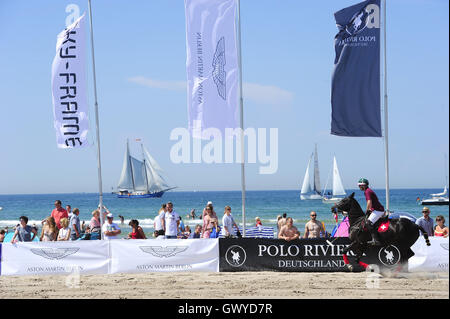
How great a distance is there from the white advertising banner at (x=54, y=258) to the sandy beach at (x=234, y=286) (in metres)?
0.30

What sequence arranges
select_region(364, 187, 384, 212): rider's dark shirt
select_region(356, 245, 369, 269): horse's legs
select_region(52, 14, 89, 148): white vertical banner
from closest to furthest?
select_region(364, 187, 384, 212): rider's dark shirt < select_region(356, 245, 369, 269): horse's legs < select_region(52, 14, 89, 148): white vertical banner

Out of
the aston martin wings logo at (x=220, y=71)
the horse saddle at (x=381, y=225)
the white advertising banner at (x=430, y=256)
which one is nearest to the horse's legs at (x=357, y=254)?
the horse saddle at (x=381, y=225)

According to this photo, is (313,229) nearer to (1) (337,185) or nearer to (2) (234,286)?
(2) (234,286)

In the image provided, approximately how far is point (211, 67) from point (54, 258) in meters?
5.72

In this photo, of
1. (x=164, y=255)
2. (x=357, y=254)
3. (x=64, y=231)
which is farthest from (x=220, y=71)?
(x=64, y=231)

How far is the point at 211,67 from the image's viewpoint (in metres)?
14.7

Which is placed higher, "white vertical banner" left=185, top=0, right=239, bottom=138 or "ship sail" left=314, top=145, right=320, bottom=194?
"white vertical banner" left=185, top=0, right=239, bottom=138

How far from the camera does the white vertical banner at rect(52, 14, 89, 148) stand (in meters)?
14.9

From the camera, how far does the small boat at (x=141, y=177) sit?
78.1 meters

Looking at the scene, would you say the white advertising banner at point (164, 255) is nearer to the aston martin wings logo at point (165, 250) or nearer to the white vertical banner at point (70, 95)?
the aston martin wings logo at point (165, 250)

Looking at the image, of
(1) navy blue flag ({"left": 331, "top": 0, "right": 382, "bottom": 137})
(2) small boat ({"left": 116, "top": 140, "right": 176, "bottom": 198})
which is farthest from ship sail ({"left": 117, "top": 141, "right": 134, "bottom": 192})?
(1) navy blue flag ({"left": 331, "top": 0, "right": 382, "bottom": 137})

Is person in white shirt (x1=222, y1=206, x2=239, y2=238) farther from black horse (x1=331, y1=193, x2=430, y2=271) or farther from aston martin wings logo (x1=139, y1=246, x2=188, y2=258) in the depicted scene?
black horse (x1=331, y1=193, x2=430, y2=271)
